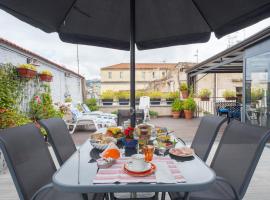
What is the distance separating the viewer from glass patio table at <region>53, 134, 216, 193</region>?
3.56 ft

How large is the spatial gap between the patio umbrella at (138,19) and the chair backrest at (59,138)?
0.68m

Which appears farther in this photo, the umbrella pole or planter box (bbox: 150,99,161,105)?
planter box (bbox: 150,99,161,105)

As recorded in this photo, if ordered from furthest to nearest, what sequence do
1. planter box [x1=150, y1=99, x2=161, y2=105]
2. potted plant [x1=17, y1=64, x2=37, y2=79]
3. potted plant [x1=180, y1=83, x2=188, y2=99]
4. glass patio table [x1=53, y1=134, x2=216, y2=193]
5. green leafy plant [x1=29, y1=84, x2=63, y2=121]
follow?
planter box [x1=150, y1=99, x2=161, y2=105], potted plant [x1=180, y1=83, x2=188, y2=99], green leafy plant [x1=29, y1=84, x2=63, y2=121], potted plant [x1=17, y1=64, x2=37, y2=79], glass patio table [x1=53, y1=134, x2=216, y2=193]

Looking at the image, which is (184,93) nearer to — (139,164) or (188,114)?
(188,114)

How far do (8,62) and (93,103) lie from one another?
599cm

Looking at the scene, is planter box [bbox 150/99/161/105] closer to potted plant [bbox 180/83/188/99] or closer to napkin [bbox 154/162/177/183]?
potted plant [bbox 180/83/188/99]

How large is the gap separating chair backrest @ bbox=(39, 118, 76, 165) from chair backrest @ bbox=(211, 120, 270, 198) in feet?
4.37

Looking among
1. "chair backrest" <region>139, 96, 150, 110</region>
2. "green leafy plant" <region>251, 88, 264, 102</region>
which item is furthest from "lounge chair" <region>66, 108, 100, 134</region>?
"green leafy plant" <region>251, 88, 264, 102</region>

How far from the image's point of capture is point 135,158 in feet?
4.16

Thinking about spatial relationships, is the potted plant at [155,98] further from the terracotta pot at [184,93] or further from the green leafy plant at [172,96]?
the terracotta pot at [184,93]

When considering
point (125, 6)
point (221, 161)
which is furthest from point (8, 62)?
point (221, 161)

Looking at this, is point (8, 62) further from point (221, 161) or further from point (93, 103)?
point (93, 103)

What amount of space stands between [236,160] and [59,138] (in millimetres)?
1480

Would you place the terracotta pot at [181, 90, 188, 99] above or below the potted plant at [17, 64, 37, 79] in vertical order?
below
